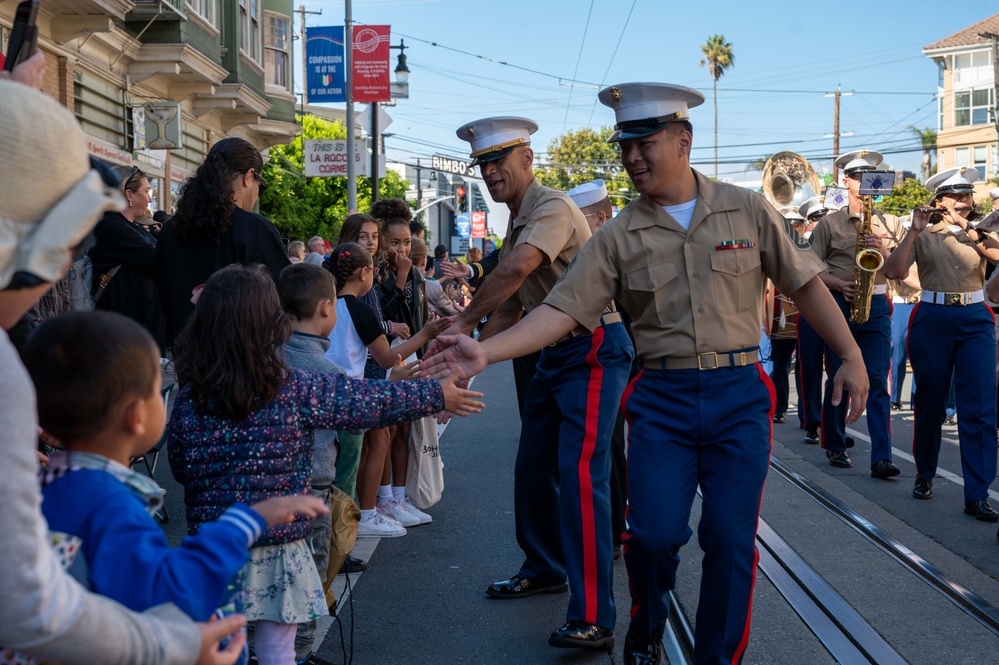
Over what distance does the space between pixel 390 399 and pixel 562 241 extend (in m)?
1.97

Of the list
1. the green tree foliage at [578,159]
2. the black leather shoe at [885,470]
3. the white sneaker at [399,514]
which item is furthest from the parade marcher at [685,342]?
the green tree foliage at [578,159]

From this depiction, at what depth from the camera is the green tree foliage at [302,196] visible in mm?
34784

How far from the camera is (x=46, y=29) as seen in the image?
15508mm

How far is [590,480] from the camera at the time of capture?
196 inches

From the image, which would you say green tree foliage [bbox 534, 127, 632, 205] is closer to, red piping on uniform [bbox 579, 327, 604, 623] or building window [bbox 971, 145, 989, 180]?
building window [bbox 971, 145, 989, 180]

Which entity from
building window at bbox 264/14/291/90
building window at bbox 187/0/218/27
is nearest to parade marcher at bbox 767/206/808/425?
building window at bbox 187/0/218/27

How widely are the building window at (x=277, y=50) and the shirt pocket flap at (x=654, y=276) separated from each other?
26.0m

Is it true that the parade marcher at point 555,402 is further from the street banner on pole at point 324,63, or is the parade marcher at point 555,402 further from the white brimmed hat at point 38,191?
the street banner on pole at point 324,63

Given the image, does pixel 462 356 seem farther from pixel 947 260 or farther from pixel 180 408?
pixel 947 260

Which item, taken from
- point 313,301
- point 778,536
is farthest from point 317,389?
point 778,536

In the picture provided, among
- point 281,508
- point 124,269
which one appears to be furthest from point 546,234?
point 281,508

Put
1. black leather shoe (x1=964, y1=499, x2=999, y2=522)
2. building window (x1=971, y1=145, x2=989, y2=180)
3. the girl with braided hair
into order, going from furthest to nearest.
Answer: building window (x1=971, y1=145, x2=989, y2=180) < black leather shoe (x1=964, y1=499, x2=999, y2=522) < the girl with braided hair

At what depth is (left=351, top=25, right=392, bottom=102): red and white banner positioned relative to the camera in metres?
21.9

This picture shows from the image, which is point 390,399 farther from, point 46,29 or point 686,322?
point 46,29
